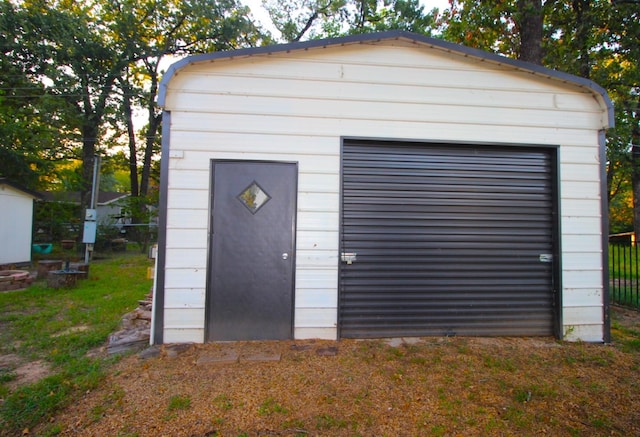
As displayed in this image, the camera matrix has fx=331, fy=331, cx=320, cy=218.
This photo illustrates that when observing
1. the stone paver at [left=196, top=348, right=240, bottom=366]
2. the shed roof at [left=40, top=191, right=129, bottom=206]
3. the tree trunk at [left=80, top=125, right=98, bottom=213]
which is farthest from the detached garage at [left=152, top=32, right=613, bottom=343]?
the tree trunk at [left=80, top=125, right=98, bottom=213]

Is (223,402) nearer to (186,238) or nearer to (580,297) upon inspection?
(186,238)

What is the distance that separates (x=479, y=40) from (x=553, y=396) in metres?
8.37

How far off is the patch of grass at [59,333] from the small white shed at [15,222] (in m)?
3.33

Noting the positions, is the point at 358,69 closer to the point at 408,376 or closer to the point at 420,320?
the point at 420,320

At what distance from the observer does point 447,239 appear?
396 cm

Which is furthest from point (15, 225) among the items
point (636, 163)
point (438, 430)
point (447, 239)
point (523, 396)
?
point (636, 163)

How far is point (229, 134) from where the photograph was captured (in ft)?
12.1

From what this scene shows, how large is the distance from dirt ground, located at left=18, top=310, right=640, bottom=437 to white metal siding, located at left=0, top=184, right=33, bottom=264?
9.30 meters

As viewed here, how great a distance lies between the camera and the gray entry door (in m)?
3.62

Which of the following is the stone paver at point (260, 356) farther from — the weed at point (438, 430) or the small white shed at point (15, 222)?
the small white shed at point (15, 222)

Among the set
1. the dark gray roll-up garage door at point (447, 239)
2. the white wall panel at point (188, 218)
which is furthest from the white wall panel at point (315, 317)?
the white wall panel at point (188, 218)

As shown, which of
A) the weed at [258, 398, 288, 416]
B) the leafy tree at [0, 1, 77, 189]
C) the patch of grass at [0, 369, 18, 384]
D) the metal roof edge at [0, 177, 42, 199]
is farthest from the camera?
the leafy tree at [0, 1, 77, 189]

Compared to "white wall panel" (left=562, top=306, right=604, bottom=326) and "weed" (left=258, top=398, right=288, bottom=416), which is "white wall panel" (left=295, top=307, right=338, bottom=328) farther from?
"white wall panel" (left=562, top=306, right=604, bottom=326)

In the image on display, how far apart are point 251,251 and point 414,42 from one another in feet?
10.1
